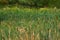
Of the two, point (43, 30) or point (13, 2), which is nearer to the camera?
point (43, 30)

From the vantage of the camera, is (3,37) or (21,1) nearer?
(3,37)

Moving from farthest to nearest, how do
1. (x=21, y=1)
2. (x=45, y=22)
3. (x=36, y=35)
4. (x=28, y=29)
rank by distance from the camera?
(x=21, y=1) → (x=45, y=22) → (x=28, y=29) → (x=36, y=35)

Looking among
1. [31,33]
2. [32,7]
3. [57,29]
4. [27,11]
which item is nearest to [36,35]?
[31,33]

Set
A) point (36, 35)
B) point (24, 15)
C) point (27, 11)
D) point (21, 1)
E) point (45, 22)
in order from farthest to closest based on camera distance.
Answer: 1. point (21, 1)
2. point (27, 11)
3. point (24, 15)
4. point (45, 22)
5. point (36, 35)

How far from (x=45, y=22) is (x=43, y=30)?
1.91 feet

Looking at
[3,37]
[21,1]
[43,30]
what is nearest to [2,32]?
[3,37]

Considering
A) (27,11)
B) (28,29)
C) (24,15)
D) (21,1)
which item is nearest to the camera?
(28,29)

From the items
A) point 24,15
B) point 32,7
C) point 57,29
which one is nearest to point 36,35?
point 57,29

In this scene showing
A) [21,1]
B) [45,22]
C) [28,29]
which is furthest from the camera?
[21,1]

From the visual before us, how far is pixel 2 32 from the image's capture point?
4.60 metres

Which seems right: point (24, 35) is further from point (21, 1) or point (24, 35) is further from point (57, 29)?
point (21, 1)

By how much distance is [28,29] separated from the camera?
15.3 feet

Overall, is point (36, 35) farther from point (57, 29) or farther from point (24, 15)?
point (24, 15)

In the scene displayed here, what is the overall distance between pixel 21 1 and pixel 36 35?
5205 millimetres
